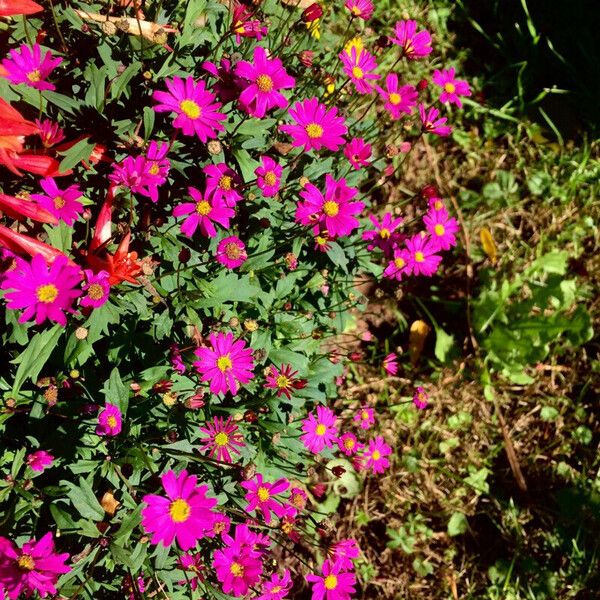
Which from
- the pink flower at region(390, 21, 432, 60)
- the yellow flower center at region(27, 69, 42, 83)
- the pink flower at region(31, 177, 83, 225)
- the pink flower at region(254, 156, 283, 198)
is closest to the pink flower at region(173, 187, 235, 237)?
the pink flower at region(254, 156, 283, 198)

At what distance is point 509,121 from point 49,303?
9.10 ft

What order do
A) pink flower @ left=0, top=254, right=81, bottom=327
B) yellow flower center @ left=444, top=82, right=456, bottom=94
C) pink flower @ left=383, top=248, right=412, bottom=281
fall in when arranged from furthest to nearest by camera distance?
yellow flower center @ left=444, top=82, right=456, bottom=94 → pink flower @ left=383, top=248, right=412, bottom=281 → pink flower @ left=0, top=254, right=81, bottom=327

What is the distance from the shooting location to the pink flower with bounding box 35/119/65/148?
1.66 metres

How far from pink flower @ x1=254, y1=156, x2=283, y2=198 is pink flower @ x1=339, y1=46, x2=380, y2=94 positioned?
408mm

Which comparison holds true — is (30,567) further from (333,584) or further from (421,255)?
(421,255)

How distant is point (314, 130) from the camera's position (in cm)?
178

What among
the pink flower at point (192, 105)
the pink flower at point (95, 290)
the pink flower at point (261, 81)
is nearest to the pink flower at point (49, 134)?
the pink flower at point (192, 105)

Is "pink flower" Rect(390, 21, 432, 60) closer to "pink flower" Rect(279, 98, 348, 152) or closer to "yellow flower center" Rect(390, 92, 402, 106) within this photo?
"yellow flower center" Rect(390, 92, 402, 106)

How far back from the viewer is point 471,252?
310cm

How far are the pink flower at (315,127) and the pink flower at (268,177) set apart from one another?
0.34ft

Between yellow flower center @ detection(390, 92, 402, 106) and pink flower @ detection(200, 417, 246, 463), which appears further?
yellow flower center @ detection(390, 92, 402, 106)

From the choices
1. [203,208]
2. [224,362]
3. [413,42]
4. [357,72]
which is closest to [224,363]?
[224,362]

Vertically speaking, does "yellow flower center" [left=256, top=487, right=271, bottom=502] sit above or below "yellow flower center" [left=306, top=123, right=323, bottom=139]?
below

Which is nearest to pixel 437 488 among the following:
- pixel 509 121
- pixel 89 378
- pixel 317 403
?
pixel 317 403
